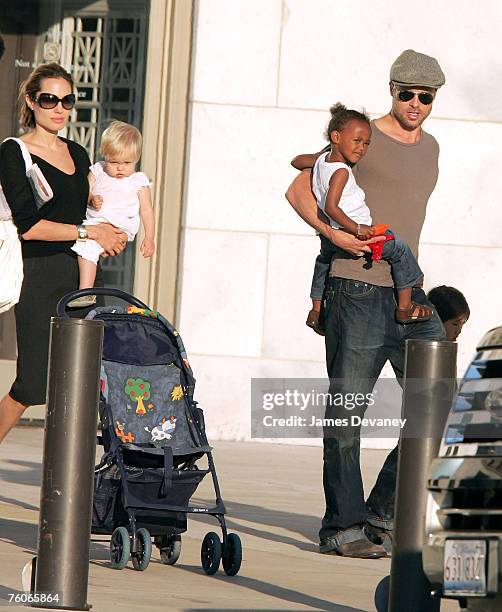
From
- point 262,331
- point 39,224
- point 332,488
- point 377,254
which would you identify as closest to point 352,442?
point 332,488

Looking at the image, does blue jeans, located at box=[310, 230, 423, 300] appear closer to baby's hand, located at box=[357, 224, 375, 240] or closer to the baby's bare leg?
baby's hand, located at box=[357, 224, 375, 240]

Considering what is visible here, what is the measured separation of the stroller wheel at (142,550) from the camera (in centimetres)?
648

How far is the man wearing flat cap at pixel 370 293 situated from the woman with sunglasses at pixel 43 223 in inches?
41.6

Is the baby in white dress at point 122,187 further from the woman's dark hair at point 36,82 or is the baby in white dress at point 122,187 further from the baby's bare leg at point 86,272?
the woman's dark hair at point 36,82

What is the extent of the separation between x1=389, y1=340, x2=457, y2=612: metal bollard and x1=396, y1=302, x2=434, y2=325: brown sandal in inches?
74.1

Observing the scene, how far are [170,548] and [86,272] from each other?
1.65 m

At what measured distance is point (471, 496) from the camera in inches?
181

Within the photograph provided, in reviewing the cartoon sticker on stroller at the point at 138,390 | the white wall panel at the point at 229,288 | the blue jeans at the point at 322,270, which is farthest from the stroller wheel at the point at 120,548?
the white wall panel at the point at 229,288

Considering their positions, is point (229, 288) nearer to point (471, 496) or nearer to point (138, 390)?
point (138, 390)

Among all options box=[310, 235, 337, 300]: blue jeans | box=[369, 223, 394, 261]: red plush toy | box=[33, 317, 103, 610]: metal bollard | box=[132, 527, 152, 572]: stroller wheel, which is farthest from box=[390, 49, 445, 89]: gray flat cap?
box=[33, 317, 103, 610]: metal bollard

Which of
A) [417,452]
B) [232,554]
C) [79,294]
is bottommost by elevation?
[232,554]

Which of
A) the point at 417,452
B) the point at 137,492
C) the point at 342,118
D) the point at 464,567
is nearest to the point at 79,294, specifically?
the point at 137,492

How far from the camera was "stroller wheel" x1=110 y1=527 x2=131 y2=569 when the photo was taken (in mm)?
6441

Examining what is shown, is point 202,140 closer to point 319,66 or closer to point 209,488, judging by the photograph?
point 319,66
